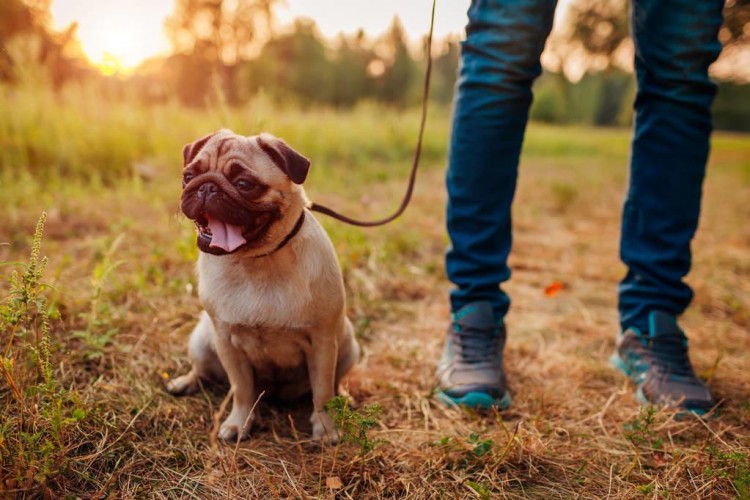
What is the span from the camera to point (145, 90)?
748 centimetres

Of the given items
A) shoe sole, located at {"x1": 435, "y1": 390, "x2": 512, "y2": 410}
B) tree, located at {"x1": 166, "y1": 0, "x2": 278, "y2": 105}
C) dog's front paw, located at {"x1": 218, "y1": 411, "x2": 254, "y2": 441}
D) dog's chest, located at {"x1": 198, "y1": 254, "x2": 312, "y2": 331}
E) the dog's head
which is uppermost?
tree, located at {"x1": 166, "y1": 0, "x2": 278, "y2": 105}

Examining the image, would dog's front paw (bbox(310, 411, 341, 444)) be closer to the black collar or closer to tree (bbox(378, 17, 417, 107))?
the black collar

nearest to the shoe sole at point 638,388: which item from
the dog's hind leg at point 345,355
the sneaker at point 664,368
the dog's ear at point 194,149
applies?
the sneaker at point 664,368

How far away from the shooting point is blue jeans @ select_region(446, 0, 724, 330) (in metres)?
1.75

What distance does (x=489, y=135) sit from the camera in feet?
6.05

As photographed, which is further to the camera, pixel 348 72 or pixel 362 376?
pixel 348 72

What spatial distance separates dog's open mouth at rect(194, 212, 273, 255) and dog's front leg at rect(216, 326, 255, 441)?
29cm

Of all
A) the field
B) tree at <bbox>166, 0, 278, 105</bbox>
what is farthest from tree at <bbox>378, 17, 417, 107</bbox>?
the field

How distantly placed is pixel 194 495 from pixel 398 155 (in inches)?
286

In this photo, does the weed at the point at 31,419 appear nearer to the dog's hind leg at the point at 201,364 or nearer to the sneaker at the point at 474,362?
the dog's hind leg at the point at 201,364

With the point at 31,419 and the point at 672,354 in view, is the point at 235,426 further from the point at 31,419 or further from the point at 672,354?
the point at 672,354

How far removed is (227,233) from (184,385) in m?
0.67

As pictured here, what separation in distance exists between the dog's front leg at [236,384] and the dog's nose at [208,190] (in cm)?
43

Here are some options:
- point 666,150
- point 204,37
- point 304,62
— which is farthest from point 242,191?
point 304,62
